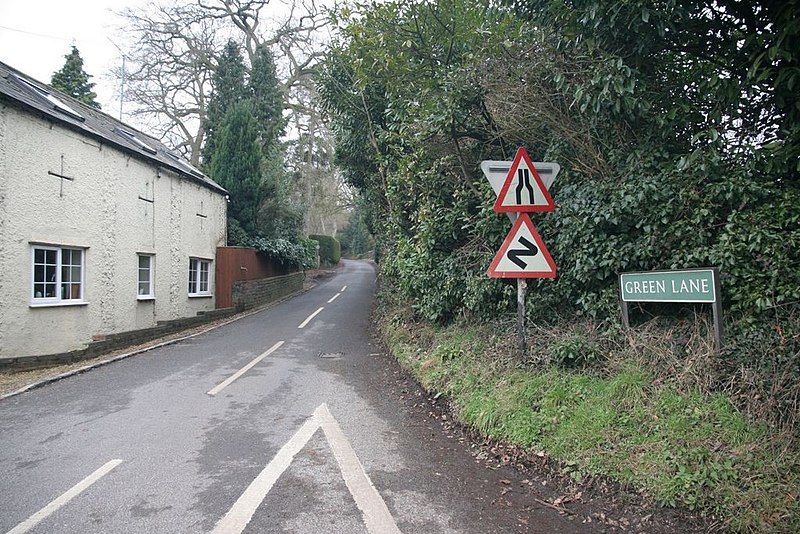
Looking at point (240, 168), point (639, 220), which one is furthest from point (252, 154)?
point (639, 220)

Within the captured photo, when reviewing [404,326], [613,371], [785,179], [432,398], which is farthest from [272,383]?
[785,179]

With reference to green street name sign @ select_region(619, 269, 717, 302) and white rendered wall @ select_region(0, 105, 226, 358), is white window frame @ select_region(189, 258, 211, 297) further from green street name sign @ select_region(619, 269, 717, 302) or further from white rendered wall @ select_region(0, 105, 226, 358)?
green street name sign @ select_region(619, 269, 717, 302)

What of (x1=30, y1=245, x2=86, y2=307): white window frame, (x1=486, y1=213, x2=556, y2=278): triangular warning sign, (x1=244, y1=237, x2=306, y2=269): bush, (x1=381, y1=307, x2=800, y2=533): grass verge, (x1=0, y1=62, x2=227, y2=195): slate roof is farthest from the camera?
(x1=244, y1=237, x2=306, y2=269): bush

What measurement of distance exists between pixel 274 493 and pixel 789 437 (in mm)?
3748

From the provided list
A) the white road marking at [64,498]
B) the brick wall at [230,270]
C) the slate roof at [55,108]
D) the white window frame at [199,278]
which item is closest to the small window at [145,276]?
the white window frame at [199,278]

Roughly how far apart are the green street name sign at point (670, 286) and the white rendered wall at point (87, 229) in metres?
11.2

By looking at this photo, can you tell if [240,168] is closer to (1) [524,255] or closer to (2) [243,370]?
(2) [243,370]

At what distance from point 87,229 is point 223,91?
16.1m

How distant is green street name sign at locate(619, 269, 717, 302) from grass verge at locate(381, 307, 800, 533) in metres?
0.58

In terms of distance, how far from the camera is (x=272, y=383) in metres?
7.77

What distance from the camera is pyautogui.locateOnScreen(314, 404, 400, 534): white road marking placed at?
340cm

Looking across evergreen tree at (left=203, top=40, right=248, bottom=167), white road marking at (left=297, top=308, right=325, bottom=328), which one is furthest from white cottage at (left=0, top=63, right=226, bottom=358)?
evergreen tree at (left=203, top=40, right=248, bottom=167)

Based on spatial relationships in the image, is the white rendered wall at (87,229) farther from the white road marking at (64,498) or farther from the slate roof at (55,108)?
the white road marking at (64,498)

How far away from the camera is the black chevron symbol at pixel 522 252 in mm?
5379
